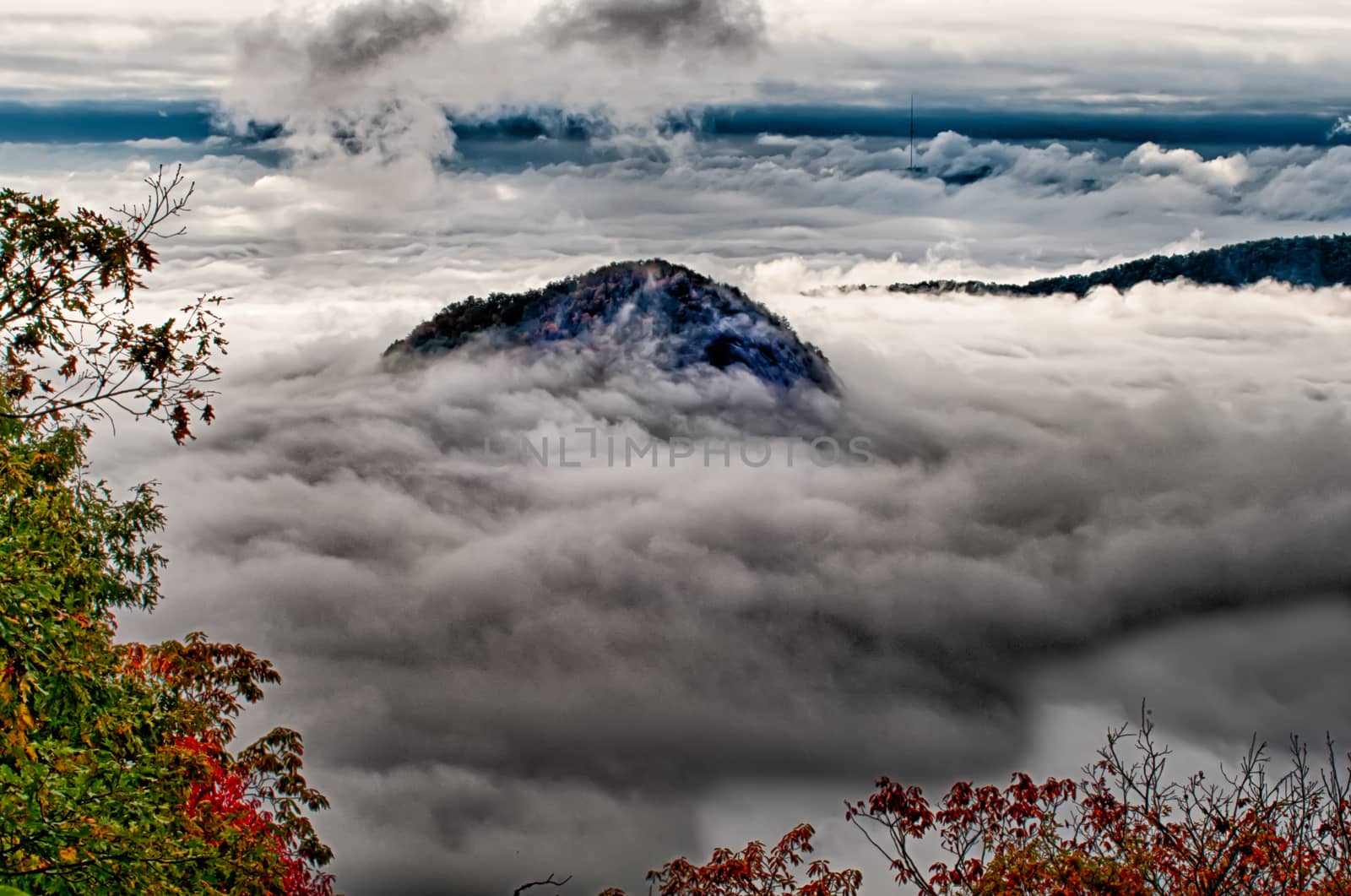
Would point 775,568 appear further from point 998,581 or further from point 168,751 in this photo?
point 168,751

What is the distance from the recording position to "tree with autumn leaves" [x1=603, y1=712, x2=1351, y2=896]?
41.8 feet

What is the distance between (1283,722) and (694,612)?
230 feet

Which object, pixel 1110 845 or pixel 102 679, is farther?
pixel 1110 845

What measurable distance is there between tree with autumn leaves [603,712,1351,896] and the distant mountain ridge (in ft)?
452

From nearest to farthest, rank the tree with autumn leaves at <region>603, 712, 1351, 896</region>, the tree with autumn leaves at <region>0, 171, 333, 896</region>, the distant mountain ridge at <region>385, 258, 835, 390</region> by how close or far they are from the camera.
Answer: the tree with autumn leaves at <region>0, 171, 333, 896</region> → the tree with autumn leaves at <region>603, 712, 1351, 896</region> → the distant mountain ridge at <region>385, 258, 835, 390</region>

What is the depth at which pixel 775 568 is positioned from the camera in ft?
550

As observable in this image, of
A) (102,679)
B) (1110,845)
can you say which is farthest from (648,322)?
(102,679)

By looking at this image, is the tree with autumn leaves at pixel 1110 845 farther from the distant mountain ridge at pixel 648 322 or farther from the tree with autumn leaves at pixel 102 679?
the distant mountain ridge at pixel 648 322

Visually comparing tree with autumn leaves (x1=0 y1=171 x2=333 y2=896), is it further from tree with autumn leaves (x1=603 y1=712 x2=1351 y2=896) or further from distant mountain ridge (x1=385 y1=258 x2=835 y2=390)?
distant mountain ridge (x1=385 y1=258 x2=835 y2=390)

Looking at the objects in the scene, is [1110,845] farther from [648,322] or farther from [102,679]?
[648,322]

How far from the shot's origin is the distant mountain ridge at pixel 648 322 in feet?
511

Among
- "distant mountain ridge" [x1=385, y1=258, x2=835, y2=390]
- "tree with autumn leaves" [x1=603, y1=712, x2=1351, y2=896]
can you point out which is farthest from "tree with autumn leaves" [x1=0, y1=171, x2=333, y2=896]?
"distant mountain ridge" [x1=385, y1=258, x2=835, y2=390]

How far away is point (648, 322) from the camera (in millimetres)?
166375

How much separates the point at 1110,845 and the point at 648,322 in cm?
15261
